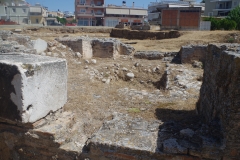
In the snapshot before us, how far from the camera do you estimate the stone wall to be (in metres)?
2.10

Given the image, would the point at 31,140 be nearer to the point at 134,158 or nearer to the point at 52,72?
the point at 52,72

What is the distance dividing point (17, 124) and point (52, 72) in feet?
2.54

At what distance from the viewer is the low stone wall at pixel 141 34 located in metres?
19.2

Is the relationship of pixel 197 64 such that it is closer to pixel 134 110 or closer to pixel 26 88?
pixel 134 110

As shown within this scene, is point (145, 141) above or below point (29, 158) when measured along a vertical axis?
above

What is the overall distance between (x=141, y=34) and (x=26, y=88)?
62.7 ft

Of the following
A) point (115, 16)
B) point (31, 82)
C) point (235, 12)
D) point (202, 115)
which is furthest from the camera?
point (115, 16)

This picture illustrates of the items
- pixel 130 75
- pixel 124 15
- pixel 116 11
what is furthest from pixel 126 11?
pixel 130 75

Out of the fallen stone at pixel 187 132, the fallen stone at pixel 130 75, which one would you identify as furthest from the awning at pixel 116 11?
the fallen stone at pixel 187 132

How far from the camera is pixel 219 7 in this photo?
5200cm

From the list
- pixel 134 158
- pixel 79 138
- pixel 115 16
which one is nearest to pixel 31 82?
pixel 79 138

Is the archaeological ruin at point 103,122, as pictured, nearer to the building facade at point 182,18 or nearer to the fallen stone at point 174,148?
the fallen stone at point 174,148

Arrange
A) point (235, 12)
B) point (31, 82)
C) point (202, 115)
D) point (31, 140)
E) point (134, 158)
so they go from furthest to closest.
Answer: point (235, 12) → point (202, 115) → point (31, 140) → point (31, 82) → point (134, 158)

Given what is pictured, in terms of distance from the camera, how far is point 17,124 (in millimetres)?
2805
